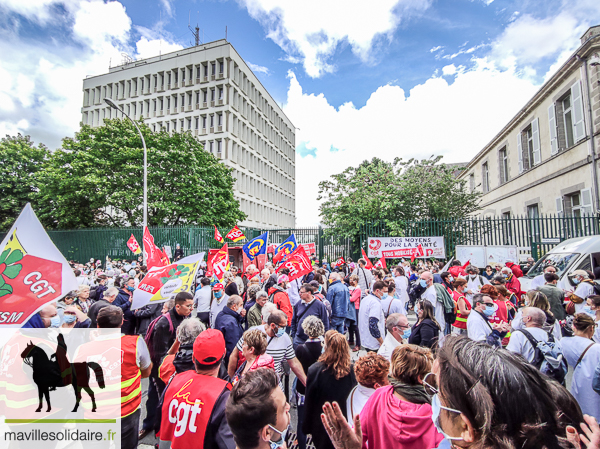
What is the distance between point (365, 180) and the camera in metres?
22.8

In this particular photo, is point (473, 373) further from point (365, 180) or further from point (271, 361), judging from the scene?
point (365, 180)

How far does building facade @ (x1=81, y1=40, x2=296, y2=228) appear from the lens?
4119cm

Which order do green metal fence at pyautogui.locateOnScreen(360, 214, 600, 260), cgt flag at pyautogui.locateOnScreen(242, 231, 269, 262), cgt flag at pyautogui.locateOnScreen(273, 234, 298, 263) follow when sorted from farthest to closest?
green metal fence at pyautogui.locateOnScreen(360, 214, 600, 260) → cgt flag at pyautogui.locateOnScreen(242, 231, 269, 262) → cgt flag at pyautogui.locateOnScreen(273, 234, 298, 263)

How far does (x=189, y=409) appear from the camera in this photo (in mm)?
2359

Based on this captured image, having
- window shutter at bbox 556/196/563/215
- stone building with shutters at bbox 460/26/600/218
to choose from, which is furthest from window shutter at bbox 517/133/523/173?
window shutter at bbox 556/196/563/215

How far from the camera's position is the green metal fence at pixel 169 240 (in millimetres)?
19969

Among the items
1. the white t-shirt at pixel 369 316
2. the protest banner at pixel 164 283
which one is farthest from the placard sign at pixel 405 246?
the protest banner at pixel 164 283

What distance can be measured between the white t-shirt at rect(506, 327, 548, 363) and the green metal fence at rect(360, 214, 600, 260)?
14.6 m

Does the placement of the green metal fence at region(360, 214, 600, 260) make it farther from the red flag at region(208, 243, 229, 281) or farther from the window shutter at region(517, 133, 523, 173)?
the red flag at region(208, 243, 229, 281)

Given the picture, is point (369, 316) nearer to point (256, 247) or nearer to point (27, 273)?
point (27, 273)

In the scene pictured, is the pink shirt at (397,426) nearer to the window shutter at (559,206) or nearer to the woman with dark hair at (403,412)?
the woman with dark hair at (403,412)

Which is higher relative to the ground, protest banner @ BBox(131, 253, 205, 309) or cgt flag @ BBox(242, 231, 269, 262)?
cgt flag @ BBox(242, 231, 269, 262)

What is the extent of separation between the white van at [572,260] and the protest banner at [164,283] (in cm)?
934

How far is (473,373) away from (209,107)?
44.8 meters
